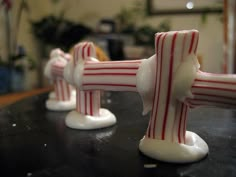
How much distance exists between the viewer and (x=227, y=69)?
5.51 ft

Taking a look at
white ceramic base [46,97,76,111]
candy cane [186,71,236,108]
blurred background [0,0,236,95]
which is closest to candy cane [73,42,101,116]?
white ceramic base [46,97,76,111]

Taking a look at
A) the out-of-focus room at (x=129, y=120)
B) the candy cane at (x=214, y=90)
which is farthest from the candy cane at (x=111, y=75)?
the candy cane at (x=214, y=90)

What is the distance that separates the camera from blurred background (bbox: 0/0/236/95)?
185cm

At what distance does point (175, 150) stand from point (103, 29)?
1.83 metres

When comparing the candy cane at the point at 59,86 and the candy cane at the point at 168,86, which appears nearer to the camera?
the candy cane at the point at 168,86

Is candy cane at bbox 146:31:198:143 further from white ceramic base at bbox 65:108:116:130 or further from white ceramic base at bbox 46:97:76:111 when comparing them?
white ceramic base at bbox 46:97:76:111

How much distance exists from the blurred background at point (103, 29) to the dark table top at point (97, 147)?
3.50 ft

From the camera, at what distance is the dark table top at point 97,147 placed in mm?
452

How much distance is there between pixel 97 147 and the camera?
1.82 ft

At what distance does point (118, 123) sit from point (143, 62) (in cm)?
21

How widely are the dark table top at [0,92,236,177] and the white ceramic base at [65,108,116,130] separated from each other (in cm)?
1

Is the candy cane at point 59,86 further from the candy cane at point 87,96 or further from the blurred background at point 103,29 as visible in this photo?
the blurred background at point 103,29

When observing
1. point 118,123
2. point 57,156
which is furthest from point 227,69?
point 57,156

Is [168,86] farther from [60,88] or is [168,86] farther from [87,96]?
[60,88]
